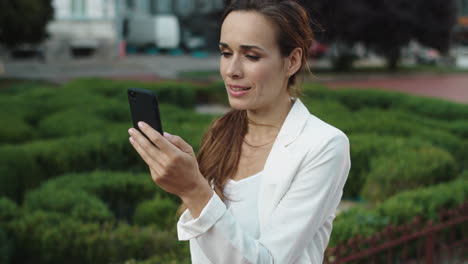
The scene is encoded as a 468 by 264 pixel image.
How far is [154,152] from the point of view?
4.80ft

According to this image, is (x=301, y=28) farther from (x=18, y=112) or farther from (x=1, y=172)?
(x=18, y=112)

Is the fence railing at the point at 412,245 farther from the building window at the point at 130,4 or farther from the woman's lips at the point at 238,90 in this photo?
the building window at the point at 130,4

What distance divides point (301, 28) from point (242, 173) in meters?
0.48

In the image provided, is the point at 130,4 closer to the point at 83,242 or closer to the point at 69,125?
the point at 69,125

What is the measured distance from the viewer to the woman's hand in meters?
1.45

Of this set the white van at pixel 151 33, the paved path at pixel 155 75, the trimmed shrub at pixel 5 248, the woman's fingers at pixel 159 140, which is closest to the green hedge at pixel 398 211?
the trimmed shrub at pixel 5 248

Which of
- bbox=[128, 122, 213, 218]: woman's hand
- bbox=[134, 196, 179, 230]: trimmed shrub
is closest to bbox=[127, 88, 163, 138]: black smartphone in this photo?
bbox=[128, 122, 213, 218]: woman's hand

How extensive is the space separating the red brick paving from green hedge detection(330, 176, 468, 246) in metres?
15.9

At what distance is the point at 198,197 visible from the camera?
151 cm

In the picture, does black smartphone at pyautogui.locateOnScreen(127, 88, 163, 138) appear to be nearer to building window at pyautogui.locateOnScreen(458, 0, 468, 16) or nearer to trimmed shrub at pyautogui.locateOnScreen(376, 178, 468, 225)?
trimmed shrub at pyautogui.locateOnScreen(376, 178, 468, 225)

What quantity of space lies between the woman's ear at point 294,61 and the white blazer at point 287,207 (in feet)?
0.61

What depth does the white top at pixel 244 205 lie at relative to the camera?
5.53ft

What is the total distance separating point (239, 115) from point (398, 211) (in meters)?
3.46

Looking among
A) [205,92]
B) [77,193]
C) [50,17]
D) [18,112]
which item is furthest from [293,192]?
[50,17]
